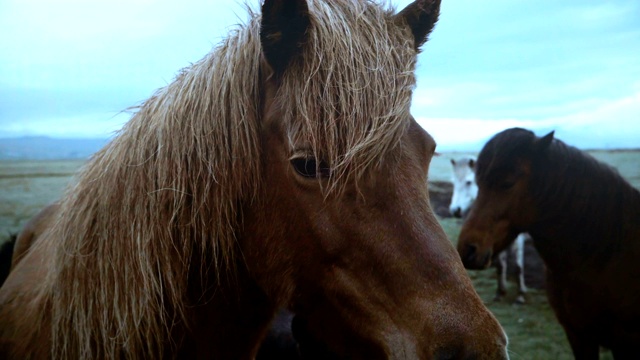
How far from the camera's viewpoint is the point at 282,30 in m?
1.20

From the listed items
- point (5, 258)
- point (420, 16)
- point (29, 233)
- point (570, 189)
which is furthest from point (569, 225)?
point (5, 258)

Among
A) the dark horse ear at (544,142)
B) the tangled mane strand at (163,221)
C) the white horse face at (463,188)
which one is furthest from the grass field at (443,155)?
the tangled mane strand at (163,221)

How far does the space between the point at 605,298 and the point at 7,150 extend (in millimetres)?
5505

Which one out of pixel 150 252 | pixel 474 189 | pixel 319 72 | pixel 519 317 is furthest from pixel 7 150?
pixel 474 189

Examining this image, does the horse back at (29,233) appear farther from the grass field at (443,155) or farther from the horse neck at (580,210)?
the horse neck at (580,210)

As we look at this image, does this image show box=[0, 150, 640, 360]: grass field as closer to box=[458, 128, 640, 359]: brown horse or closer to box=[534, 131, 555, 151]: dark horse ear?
box=[458, 128, 640, 359]: brown horse

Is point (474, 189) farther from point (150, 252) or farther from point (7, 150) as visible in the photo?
point (150, 252)

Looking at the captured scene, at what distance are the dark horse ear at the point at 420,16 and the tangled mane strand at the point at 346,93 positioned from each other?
0.19m

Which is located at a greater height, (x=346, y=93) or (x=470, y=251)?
(x=346, y=93)

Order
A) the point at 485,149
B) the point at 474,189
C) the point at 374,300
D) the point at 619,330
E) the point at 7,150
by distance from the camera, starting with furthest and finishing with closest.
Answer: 1. the point at 474,189
2. the point at 7,150
3. the point at 485,149
4. the point at 619,330
5. the point at 374,300

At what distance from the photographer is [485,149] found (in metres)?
3.76

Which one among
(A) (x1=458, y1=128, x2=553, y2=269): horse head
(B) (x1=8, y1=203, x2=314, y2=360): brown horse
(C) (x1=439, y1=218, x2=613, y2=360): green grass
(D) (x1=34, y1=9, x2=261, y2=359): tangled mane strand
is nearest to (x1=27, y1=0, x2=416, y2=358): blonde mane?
(D) (x1=34, y1=9, x2=261, y2=359): tangled mane strand

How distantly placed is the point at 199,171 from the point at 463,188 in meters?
7.90

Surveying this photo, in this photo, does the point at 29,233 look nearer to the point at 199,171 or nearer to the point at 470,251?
the point at 199,171
